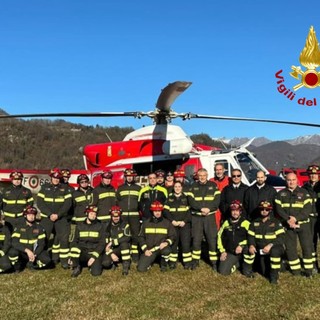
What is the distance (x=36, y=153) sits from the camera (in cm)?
7025

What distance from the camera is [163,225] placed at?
7.71 metres

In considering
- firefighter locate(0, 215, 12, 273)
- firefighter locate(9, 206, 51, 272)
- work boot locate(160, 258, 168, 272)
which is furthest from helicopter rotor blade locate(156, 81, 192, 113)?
firefighter locate(0, 215, 12, 273)

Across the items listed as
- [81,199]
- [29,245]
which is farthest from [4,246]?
[81,199]

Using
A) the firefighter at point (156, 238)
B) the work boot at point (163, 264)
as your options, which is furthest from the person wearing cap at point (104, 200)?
the work boot at point (163, 264)

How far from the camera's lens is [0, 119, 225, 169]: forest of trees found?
65.7m

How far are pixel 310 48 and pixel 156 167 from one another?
4.72 meters

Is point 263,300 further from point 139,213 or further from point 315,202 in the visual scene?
point 139,213

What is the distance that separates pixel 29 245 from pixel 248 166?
566 centimetres

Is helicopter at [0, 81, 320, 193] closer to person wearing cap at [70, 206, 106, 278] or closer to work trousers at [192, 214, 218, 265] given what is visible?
work trousers at [192, 214, 218, 265]

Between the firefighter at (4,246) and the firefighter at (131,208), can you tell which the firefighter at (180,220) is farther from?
the firefighter at (4,246)

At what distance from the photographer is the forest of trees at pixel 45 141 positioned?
65688 mm

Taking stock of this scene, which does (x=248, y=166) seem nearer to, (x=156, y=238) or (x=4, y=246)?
(x=156, y=238)

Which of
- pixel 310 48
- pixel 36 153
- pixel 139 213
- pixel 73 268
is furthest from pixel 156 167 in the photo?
pixel 36 153

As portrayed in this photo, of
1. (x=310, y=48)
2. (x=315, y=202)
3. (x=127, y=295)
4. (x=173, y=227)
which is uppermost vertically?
(x=310, y=48)
